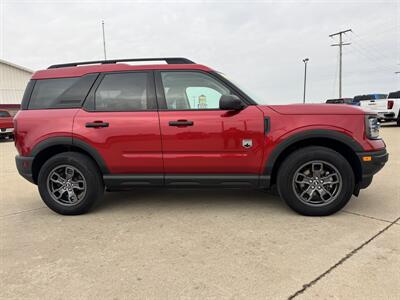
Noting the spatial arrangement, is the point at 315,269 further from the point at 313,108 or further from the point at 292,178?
the point at 313,108

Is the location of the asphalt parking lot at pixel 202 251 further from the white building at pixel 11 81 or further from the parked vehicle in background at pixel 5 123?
the white building at pixel 11 81

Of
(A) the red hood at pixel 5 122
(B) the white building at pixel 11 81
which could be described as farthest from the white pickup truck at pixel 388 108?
(B) the white building at pixel 11 81

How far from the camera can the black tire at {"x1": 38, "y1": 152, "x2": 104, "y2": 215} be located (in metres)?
3.87

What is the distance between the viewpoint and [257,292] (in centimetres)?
222

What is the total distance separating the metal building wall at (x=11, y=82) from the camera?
2822 centimetres

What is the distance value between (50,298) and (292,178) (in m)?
2.63

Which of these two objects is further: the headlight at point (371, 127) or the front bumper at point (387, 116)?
the front bumper at point (387, 116)

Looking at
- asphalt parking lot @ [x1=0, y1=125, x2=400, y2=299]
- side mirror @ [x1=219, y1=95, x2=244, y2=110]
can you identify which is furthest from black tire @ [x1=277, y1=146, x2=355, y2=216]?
side mirror @ [x1=219, y1=95, x2=244, y2=110]

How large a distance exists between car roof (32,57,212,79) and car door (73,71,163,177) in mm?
99

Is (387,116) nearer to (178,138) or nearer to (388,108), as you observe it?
(388,108)

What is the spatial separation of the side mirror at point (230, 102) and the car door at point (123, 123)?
0.79m

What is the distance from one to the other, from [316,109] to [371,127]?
0.66 metres

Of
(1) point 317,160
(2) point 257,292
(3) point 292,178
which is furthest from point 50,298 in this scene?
(1) point 317,160

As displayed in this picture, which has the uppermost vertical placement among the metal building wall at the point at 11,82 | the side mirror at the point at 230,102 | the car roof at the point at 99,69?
the metal building wall at the point at 11,82
